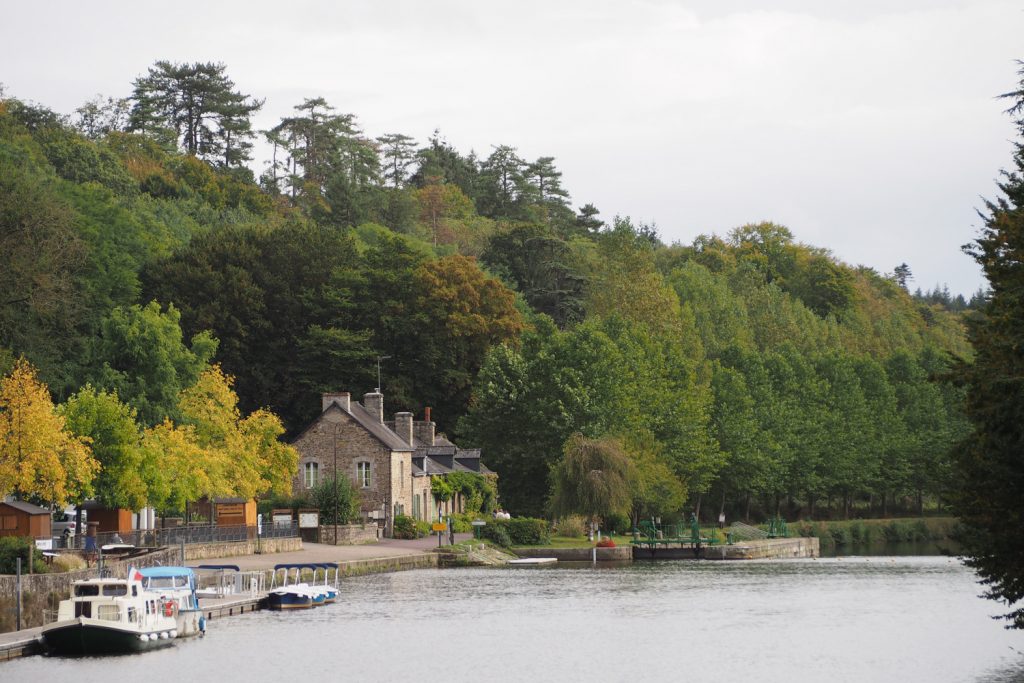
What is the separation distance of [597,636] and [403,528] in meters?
36.6

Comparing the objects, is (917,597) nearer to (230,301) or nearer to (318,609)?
(318,609)

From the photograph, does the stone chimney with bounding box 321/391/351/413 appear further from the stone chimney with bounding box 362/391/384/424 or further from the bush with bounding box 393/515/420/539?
the bush with bounding box 393/515/420/539

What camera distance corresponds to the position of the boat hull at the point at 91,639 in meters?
39.1

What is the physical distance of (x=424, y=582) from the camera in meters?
62.9

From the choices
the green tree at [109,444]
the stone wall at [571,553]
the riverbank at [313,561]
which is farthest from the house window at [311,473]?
the green tree at [109,444]

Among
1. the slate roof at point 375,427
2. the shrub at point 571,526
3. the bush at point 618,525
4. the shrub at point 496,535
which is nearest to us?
the shrub at point 496,535

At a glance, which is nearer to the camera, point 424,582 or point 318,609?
point 318,609

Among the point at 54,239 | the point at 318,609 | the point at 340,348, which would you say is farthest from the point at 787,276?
the point at 318,609

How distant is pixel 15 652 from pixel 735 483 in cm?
7373

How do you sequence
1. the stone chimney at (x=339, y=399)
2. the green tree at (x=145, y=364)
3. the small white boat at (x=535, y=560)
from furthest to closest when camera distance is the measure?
the stone chimney at (x=339, y=399) < the small white boat at (x=535, y=560) < the green tree at (x=145, y=364)

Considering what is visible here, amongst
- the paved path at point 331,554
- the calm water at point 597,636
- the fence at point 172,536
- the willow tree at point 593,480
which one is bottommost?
the calm water at point 597,636

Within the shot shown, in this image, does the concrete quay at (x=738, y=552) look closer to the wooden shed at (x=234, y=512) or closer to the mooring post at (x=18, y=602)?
the wooden shed at (x=234, y=512)

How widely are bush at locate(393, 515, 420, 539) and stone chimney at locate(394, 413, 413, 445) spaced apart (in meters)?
6.32

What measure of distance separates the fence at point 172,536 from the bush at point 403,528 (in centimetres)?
1234
